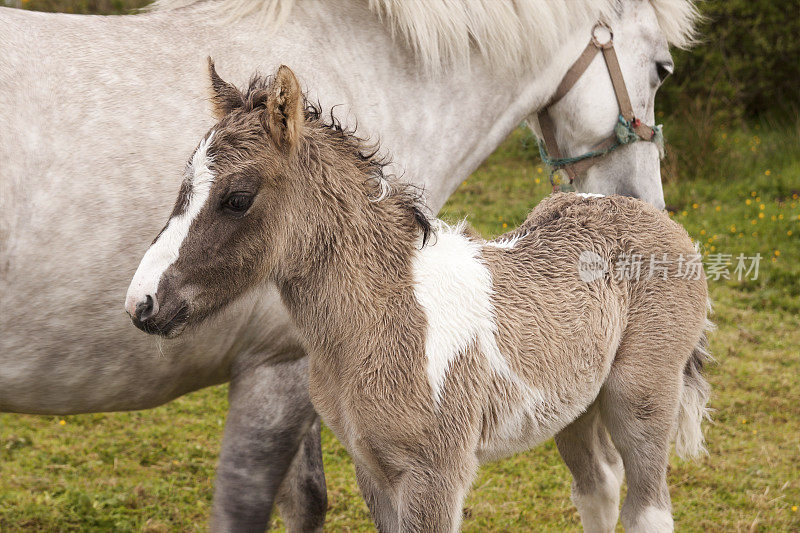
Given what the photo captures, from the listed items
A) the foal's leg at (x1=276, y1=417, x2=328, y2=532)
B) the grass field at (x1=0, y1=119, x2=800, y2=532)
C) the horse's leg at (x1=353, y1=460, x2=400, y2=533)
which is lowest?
the grass field at (x1=0, y1=119, x2=800, y2=532)

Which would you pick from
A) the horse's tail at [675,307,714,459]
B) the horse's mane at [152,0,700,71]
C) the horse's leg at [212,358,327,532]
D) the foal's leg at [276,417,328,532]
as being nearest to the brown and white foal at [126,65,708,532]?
the horse's tail at [675,307,714,459]

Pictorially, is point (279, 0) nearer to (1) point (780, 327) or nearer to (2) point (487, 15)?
(2) point (487, 15)

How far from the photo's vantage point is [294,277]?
84.0 inches

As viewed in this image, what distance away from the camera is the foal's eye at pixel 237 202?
1929mm

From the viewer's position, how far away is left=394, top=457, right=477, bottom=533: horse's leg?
6.73ft

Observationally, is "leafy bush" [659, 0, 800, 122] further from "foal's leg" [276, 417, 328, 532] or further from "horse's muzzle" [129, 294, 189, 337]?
"horse's muzzle" [129, 294, 189, 337]

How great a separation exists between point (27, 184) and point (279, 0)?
42.7 inches

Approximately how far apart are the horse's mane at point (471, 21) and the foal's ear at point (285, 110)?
946 millimetres

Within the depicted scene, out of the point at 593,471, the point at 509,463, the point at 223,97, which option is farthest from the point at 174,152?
the point at 509,463

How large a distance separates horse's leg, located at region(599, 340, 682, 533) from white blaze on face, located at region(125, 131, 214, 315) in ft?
4.43

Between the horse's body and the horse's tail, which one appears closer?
the horse's body

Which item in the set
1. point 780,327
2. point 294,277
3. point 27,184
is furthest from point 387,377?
point 780,327

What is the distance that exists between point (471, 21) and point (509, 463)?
2.39 metres

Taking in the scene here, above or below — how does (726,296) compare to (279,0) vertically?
below
